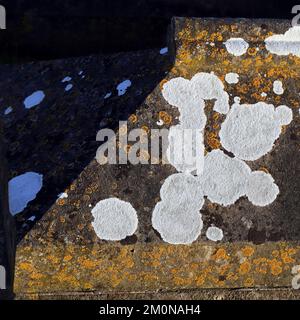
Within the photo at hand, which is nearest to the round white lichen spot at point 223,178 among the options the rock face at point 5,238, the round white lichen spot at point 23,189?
the round white lichen spot at point 23,189

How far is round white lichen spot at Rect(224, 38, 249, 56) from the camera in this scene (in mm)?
3172

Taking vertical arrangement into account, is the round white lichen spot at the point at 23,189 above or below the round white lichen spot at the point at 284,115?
below

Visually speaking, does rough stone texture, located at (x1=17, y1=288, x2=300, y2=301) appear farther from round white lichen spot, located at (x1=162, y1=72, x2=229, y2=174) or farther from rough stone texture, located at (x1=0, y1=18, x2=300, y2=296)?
round white lichen spot, located at (x1=162, y1=72, x2=229, y2=174)

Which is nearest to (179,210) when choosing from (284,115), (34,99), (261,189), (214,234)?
(214,234)

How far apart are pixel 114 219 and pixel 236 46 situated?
1.13 meters

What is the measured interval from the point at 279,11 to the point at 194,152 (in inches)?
71.7

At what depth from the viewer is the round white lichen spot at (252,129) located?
3016mm

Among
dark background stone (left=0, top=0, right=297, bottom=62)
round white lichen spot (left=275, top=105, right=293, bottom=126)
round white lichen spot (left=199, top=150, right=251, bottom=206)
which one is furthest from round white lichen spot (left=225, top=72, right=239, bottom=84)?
dark background stone (left=0, top=0, right=297, bottom=62)

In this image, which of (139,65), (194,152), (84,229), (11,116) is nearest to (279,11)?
(139,65)

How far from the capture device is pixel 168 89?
3.12 metres

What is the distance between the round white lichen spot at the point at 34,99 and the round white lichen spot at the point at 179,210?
1011 millimetres

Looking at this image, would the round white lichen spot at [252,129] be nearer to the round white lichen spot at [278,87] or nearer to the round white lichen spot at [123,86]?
the round white lichen spot at [278,87]

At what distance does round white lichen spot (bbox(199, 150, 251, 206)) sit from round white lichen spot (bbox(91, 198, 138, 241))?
389 millimetres

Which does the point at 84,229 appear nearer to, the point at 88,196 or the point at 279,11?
the point at 88,196
